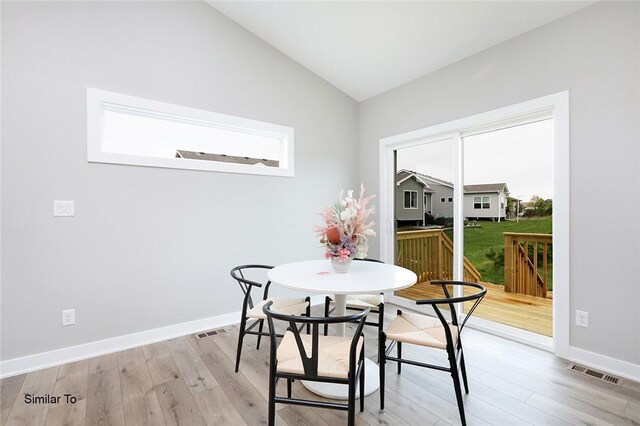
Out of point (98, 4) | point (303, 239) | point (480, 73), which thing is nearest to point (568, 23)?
point (480, 73)

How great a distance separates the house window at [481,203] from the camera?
9.68 ft

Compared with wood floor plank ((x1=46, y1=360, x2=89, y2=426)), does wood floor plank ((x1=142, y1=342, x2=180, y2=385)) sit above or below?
above

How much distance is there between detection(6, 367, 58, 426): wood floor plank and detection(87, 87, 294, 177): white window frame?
5.44 feet

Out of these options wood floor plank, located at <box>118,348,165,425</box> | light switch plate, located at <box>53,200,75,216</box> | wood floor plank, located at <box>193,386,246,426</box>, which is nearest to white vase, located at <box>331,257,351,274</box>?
wood floor plank, located at <box>193,386,246,426</box>

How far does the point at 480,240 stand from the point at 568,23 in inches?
75.9

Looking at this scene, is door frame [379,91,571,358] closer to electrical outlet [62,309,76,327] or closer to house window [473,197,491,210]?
house window [473,197,491,210]

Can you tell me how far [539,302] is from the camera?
280 cm

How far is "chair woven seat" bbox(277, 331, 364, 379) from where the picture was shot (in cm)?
139

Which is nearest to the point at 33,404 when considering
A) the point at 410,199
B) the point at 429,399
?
the point at 429,399

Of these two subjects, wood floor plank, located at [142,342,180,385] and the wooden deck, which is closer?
wood floor plank, located at [142,342,180,385]

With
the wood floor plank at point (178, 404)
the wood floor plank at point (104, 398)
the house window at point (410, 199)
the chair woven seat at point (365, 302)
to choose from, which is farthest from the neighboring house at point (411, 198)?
the wood floor plank at point (104, 398)

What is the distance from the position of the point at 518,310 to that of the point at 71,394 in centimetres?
372

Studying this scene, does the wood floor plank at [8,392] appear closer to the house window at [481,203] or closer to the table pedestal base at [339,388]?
the table pedestal base at [339,388]

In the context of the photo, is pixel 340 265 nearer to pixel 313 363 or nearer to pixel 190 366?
pixel 313 363
